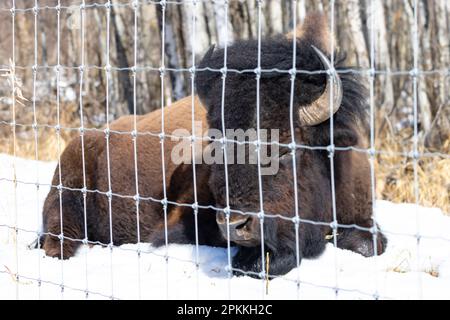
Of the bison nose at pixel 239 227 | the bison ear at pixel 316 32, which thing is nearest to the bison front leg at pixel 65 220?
the bison nose at pixel 239 227

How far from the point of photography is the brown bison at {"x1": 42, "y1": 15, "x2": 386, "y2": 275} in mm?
3994

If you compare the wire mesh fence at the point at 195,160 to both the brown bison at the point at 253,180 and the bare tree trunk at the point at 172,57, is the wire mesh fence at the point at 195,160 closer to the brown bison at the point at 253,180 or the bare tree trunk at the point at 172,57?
the brown bison at the point at 253,180

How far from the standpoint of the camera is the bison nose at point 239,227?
12.6 ft

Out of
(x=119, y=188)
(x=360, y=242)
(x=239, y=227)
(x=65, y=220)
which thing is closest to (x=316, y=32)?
(x=360, y=242)

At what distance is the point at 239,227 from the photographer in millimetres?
3887

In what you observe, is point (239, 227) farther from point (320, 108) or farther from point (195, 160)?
point (195, 160)

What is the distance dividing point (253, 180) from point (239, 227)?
0.28 m

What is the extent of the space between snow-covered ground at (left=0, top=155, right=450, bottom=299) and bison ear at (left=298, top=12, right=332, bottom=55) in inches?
49.3

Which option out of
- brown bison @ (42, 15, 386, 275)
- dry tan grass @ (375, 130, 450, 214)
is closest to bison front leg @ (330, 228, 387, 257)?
brown bison @ (42, 15, 386, 275)

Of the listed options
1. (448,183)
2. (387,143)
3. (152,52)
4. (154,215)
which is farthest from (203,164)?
(152,52)

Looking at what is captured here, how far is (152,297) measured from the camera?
12.3 ft

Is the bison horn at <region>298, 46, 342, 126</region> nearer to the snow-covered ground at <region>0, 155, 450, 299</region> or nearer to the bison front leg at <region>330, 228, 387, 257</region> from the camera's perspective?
the snow-covered ground at <region>0, 155, 450, 299</region>

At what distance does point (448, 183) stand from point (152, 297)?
3.89m
